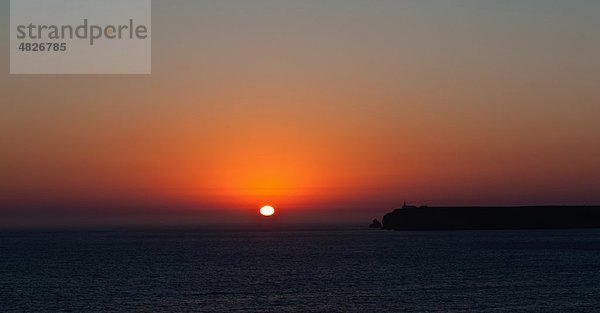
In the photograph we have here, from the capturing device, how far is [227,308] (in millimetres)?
76875

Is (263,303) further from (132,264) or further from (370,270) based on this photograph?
(132,264)

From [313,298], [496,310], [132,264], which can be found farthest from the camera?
[132,264]

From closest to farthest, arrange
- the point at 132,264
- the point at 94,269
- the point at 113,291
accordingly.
→ the point at 113,291 < the point at 94,269 < the point at 132,264

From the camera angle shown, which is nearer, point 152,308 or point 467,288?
point 152,308

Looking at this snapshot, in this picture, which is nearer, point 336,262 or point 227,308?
point 227,308

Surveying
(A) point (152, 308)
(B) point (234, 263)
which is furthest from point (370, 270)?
(A) point (152, 308)

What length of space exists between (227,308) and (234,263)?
70.5 m

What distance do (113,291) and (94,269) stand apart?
40.0 metres

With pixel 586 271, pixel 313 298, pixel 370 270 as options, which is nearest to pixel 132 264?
pixel 370 270

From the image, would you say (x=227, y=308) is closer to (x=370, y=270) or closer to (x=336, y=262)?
(x=370, y=270)

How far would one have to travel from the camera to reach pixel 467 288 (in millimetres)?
95938

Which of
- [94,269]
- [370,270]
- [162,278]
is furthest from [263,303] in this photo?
[94,269]

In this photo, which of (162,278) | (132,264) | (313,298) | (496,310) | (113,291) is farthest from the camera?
(132,264)

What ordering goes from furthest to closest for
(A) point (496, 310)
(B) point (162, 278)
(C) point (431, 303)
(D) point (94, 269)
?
(D) point (94, 269) → (B) point (162, 278) → (C) point (431, 303) → (A) point (496, 310)
